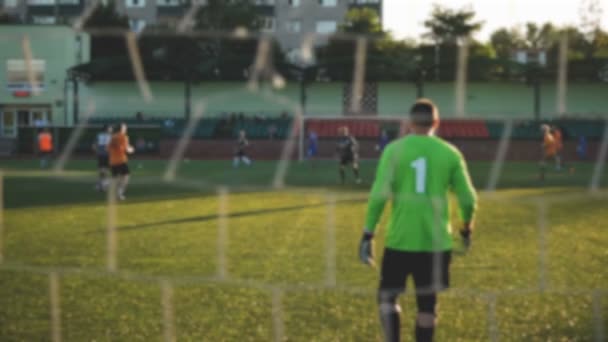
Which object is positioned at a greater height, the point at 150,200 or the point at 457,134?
the point at 457,134

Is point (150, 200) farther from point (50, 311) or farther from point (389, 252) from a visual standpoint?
point (389, 252)

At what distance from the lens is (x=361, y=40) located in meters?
2.51

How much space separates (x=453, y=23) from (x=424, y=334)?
1951mm

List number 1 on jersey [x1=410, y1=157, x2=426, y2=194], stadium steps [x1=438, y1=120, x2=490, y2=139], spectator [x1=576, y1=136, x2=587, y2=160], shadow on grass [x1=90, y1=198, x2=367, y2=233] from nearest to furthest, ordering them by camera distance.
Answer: number 1 on jersey [x1=410, y1=157, x2=426, y2=194] < stadium steps [x1=438, y1=120, x2=490, y2=139] < shadow on grass [x1=90, y1=198, x2=367, y2=233] < spectator [x1=576, y1=136, x2=587, y2=160]

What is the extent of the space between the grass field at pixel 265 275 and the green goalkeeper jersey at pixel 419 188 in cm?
55

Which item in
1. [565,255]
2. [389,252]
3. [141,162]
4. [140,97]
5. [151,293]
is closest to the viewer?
[140,97]

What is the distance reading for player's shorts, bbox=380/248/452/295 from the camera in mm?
4371

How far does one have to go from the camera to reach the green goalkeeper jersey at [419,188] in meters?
4.24

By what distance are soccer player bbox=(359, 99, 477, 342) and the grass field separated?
0.54m

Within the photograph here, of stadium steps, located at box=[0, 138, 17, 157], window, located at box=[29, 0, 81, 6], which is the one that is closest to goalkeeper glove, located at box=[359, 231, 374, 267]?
stadium steps, located at box=[0, 138, 17, 157]

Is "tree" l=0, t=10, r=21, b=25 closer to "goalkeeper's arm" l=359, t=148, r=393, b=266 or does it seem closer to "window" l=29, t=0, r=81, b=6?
"window" l=29, t=0, r=81, b=6

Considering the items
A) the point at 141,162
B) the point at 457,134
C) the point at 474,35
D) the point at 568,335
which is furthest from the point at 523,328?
the point at 141,162

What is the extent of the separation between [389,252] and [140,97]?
7.05 ft

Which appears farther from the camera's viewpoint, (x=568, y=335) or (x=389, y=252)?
(x=568, y=335)
